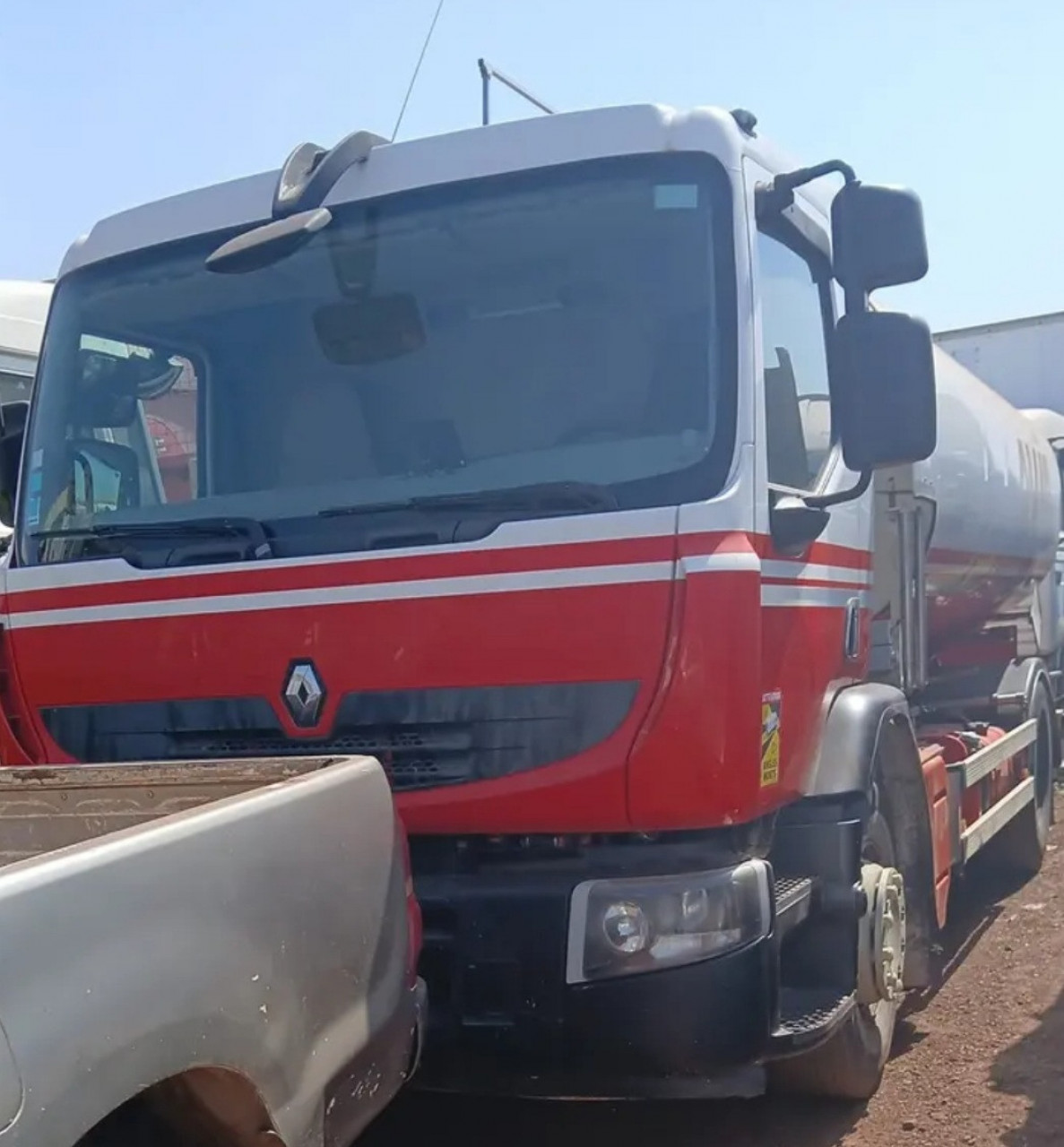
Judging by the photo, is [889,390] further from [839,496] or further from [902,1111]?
[902,1111]

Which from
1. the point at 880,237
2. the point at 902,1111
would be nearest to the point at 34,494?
the point at 880,237

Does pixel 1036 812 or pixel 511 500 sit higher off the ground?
pixel 511 500

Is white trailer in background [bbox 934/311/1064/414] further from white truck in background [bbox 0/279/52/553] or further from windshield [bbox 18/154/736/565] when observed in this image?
windshield [bbox 18/154/736/565]

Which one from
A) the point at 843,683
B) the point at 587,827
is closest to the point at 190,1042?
the point at 587,827

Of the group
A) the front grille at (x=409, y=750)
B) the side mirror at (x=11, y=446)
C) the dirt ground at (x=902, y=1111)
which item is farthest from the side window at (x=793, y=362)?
the side mirror at (x=11, y=446)

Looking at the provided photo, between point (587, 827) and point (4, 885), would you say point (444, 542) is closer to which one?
point (587, 827)

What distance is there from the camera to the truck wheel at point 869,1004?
3846 mm

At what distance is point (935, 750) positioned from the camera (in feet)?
17.0

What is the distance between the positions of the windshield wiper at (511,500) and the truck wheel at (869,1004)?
4.68 feet

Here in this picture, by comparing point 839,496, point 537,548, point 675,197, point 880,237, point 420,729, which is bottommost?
point 420,729

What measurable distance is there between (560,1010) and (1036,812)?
5.20 m

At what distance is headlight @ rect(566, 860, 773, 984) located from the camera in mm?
3174

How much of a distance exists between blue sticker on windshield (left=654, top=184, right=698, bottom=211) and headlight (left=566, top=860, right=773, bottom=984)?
1662 millimetres

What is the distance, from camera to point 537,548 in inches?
128
